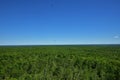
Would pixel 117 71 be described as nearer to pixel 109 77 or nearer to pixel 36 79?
pixel 109 77

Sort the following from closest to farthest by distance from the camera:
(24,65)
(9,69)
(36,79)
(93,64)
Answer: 1. (36,79)
2. (9,69)
3. (24,65)
4. (93,64)

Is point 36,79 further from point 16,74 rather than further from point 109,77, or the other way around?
point 109,77

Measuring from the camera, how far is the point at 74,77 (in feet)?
34.6

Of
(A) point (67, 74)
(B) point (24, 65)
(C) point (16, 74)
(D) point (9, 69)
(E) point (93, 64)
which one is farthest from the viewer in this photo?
(E) point (93, 64)

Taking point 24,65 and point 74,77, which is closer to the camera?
point 74,77

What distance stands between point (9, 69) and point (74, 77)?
18.6 ft

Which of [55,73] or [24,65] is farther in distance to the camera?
[24,65]

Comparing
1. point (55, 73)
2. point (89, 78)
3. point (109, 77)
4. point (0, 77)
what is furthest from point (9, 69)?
point (109, 77)

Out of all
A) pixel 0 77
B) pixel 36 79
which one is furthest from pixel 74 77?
pixel 0 77

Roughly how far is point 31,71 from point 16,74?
1562 millimetres

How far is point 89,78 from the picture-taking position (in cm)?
1064

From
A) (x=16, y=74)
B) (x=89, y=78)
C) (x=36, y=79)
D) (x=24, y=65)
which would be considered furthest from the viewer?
(x=24, y=65)

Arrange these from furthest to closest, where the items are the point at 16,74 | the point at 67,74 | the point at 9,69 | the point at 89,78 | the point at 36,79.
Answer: the point at 9,69
the point at 16,74
the point at 67,74
the point at 89,78
the point at 36,79

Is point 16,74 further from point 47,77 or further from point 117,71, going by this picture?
point 117,71
